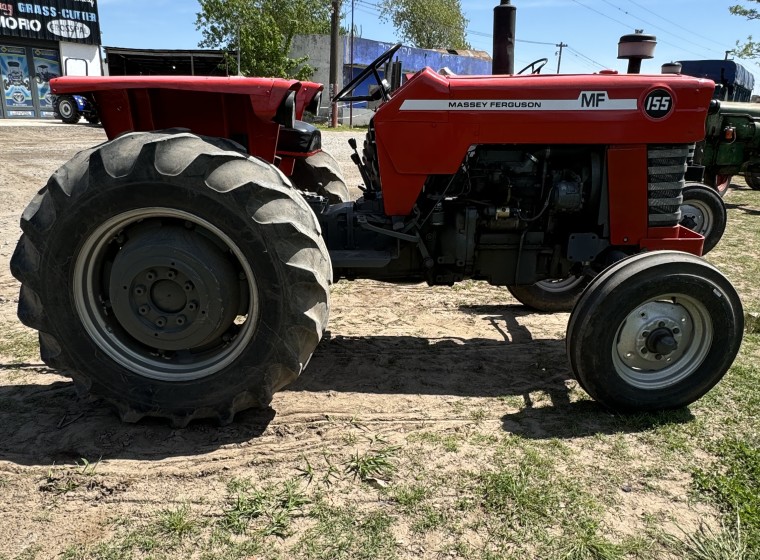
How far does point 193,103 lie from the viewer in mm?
3299

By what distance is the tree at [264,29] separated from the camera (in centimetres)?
2800

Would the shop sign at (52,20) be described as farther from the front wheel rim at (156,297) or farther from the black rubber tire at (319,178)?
the front wheel rim at (156,297)

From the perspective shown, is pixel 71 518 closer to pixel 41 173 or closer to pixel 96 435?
pixel 96 435

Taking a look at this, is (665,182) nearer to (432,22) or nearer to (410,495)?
(410,495)

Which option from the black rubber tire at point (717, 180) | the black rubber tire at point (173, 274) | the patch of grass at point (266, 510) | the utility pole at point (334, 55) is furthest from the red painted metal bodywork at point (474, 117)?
the utility pole at point (334, 55)

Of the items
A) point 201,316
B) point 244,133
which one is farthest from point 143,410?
point 244,133

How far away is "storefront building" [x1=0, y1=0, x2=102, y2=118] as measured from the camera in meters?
24.1

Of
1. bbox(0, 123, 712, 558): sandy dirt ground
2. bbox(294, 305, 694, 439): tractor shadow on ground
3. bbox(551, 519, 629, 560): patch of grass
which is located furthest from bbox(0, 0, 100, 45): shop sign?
bbox(551, 519, 629, 560): patch of grass

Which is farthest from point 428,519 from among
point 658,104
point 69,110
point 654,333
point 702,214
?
point 69,110

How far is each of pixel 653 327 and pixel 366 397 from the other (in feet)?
5.06

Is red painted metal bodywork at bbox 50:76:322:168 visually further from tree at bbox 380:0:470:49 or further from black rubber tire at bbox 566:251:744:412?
tree at bbox 380:0:470:49

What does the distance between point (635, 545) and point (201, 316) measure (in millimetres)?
2067

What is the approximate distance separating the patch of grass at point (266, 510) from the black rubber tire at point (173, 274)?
0.53 m

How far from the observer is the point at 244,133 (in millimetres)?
3381
